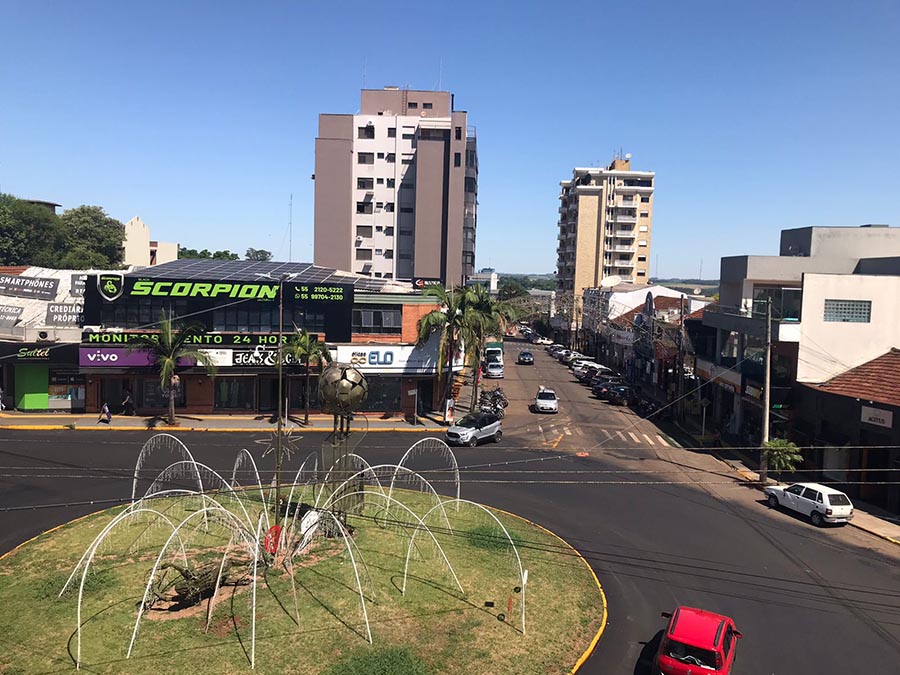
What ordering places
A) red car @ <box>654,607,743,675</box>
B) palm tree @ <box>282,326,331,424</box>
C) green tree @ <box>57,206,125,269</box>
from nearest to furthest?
red car @ <box>654,607,743,675</box>, palm tree @ <box>282,326,331,424</box>, green tree @ <box>57,206,125,269</box>

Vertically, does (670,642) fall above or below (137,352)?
below

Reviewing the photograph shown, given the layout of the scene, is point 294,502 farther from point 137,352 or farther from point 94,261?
point 94,261

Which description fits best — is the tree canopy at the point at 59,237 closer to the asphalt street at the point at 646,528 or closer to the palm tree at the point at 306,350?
the palm tree at the point at 306,350

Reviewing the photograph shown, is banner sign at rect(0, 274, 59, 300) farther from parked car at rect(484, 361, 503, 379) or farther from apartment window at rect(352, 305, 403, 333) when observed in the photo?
parked car at rect(484, 361, 503, 379)

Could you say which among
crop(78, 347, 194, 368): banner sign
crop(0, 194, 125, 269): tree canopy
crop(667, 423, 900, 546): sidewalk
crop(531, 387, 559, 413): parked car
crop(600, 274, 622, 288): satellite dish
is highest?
crop(0, 194, 125, 269): tree canopy

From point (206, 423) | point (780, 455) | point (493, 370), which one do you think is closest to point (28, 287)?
point (206, 423)

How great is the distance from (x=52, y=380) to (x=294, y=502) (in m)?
27.0

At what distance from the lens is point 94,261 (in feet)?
319

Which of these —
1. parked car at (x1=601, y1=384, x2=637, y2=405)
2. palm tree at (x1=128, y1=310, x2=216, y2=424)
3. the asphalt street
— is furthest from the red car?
parked car at (x1=601, y1=384, x2=637, y2=405)

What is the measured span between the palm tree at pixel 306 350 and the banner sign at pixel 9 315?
66.0 ft

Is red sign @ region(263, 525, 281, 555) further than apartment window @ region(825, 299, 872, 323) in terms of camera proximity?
No

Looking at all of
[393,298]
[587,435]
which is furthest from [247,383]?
[587,435]

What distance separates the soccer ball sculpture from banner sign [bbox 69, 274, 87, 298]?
33324 mm

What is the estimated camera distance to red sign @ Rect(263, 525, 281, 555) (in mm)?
21078
